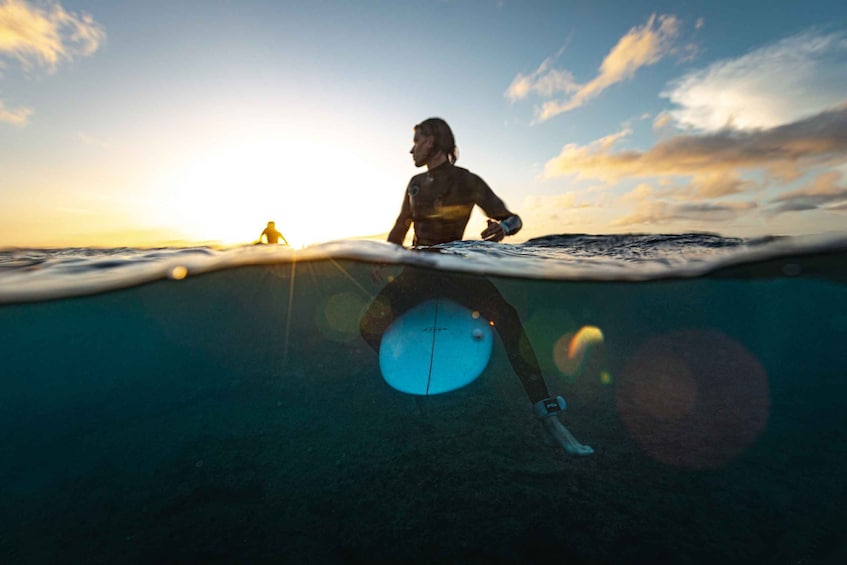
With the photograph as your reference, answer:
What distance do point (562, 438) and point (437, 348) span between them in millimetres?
2392

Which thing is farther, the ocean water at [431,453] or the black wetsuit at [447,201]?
the black wetsuit at [447,201]

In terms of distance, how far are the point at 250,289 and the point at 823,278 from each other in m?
21.0

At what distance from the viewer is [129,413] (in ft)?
35.3

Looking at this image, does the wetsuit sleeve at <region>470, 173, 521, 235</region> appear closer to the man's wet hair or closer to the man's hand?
the man's hand

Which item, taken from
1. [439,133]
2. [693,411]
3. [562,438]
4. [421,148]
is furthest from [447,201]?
[693,411]

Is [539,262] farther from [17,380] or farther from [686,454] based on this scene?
[17,380]

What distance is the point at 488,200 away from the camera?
5.05m

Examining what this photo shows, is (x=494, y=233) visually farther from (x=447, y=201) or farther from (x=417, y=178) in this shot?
(x=417, y=178)

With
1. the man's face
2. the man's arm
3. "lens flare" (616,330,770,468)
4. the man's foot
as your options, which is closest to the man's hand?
the man's arm

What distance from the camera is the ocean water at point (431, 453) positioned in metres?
4.57

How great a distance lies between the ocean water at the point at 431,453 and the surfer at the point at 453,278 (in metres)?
1.38

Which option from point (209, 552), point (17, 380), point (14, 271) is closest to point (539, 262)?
point (209, 552)

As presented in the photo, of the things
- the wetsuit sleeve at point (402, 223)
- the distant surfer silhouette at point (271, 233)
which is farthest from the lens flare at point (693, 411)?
the distant surfer silhouette at point (271, 233)

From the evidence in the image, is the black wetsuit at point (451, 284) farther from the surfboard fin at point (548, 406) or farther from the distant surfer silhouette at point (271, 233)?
the distant surfer silhouette at point (271, 233)
